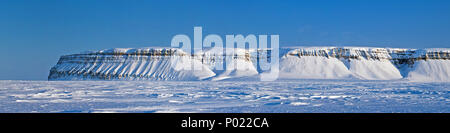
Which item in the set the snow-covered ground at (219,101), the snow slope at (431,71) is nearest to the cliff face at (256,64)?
the snow slope at (431,71)

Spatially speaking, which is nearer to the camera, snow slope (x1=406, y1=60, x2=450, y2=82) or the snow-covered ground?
the snow-covered ground

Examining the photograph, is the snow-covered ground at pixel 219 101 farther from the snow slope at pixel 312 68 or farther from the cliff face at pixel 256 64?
the cliff face at pixel 256 64

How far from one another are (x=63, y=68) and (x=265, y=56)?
4472 centimetres

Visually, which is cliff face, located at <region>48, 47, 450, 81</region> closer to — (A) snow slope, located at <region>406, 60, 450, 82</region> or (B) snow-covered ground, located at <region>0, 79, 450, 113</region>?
(A) snow slope, located at <region>406, 60, 450, 82</region>

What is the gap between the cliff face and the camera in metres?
69.7

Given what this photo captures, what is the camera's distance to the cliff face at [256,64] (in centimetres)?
6969

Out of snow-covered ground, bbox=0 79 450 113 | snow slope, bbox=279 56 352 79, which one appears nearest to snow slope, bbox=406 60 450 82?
snow slope, bbox=279 56 352 79

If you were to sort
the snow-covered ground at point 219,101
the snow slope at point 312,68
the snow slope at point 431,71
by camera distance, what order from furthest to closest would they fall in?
the snow slope at point 431,71
the snow slope at point 312,68
the snow-covered ground at point 219,101

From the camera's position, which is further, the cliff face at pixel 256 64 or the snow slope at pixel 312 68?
the cliff face at pixel 256 64

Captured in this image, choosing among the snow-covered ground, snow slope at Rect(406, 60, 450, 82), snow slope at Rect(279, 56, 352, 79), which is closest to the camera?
the snow-covered ground

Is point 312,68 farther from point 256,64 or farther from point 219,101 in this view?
point 219,101
